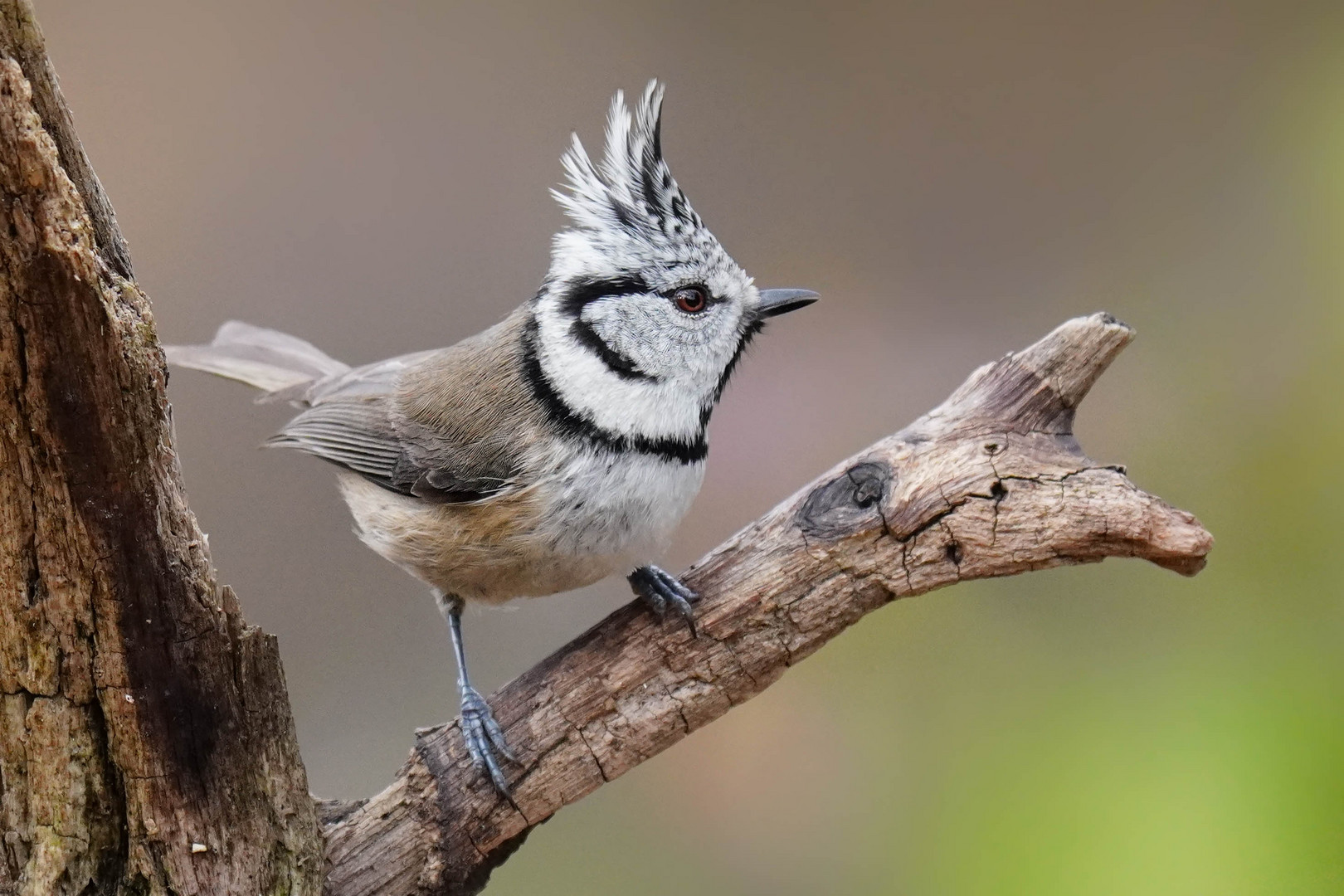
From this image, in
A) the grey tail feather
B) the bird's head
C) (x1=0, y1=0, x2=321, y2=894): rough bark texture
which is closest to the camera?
(x1=0, y1=0, x2=321, y2=894): rough bark texture

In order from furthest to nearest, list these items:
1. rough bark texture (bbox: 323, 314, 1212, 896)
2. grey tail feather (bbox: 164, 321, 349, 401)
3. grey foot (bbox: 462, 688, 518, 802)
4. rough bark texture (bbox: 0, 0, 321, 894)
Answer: grey tail feather (bbox: 164, 321, 349, 401), grey foot (bbox: 462, 688, 518, 802), rough bark texture (bbox: 323, 314, 1212, 896), rough bark texture (bbox: 0, 0, 321, 894)

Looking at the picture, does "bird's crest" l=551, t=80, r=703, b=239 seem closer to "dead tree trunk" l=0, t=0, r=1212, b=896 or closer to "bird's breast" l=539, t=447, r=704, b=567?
"bird's breast" l=539, t=447, r=704, b=567

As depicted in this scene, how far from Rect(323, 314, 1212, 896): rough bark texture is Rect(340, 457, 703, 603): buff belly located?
11cm

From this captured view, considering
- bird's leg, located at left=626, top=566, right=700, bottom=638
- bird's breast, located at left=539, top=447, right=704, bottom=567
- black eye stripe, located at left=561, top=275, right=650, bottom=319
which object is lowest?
bird's leg, located at left=626, top=566, right=700, bottom=638

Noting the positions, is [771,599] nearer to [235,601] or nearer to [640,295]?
[640,295]

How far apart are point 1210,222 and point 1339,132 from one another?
360 millimetres

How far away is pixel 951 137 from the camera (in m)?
3.07

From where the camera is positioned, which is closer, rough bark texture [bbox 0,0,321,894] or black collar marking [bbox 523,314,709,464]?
rough bark texture [bbox 0,0,321,894]

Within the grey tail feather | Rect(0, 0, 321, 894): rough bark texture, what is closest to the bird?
Rect(0, 0, 321, 894): rough bark texture

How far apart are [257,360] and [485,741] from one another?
1201 mm

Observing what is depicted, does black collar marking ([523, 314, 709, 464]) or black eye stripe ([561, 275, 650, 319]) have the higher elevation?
black eye stripe ([561, 275, 650, 319])

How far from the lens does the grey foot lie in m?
A: 1.81

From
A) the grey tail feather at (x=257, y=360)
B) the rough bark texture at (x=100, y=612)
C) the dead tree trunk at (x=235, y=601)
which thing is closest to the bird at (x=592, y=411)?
the dead tree trunk at (x=235, y=601)

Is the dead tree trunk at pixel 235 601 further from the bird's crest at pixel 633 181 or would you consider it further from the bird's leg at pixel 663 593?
the bird's crest at pixel 633 181
